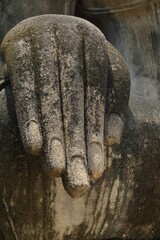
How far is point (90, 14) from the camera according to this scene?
297 centimetres

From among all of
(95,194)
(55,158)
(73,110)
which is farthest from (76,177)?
(95,194)

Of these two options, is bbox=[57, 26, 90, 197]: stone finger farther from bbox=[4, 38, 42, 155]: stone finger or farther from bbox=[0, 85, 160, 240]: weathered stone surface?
bbox=[0, 85, 160, 240]: weathered stone surface

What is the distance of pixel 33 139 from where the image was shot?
1.80 metres

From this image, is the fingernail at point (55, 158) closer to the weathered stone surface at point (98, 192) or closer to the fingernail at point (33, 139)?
the fingernail at point (33, 139)

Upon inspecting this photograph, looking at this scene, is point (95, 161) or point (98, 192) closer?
point (95, 161)

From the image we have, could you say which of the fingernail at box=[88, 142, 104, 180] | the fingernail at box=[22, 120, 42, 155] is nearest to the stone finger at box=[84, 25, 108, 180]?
the fingernail at box=[88, 142, 104, 180]

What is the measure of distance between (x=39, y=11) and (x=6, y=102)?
0.90 metres

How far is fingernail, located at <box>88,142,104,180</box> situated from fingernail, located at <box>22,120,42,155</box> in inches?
4.6

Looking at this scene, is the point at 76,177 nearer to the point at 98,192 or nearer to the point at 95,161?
the point at 95,161

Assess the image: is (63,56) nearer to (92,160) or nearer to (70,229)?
(92,160)

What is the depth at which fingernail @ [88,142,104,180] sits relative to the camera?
181 cm

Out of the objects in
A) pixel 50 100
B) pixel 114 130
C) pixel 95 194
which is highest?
pixel 50 100

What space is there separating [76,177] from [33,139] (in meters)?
0.13

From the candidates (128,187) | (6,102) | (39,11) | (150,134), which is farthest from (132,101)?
(39,11)
